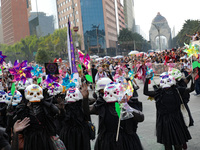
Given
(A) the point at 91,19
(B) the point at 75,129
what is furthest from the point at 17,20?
(B) the point at 75,129

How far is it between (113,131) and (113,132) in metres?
0.02

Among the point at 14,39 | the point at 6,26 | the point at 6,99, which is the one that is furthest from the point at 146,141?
the point at 6,26

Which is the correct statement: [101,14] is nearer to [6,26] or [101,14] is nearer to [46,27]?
[46,27]

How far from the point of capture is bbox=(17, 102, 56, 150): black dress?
4.54 metres

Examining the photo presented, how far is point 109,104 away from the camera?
4.25 metres

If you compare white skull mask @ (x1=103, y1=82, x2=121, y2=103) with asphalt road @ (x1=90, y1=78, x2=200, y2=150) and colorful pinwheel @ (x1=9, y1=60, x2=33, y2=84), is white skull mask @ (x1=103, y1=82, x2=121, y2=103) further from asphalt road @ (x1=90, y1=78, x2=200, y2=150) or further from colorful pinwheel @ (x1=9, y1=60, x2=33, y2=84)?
asphalt road @ (x1=90, y1=78, x2=200, y2=150)

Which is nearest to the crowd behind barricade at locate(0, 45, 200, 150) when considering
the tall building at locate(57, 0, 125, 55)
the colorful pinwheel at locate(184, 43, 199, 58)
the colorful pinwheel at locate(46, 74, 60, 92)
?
the colorful pinwheel at locate(184, 43, 199, 58)

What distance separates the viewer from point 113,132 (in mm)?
4195

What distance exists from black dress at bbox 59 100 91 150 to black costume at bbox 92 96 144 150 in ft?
3.43

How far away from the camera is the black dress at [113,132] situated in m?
4.10

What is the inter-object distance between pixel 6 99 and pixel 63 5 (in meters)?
101

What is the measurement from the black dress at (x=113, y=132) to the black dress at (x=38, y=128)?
35.1 inches

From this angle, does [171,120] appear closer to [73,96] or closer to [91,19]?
[73,96]

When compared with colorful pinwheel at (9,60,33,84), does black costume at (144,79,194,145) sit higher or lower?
lower
